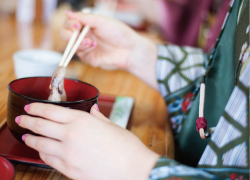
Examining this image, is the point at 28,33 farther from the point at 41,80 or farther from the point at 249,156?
the point at 249,156

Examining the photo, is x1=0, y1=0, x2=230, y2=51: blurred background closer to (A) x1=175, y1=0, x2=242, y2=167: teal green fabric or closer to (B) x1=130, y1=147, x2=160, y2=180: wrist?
(A) x1=175, y1=0, x2=242, y2=167: teal green fabric

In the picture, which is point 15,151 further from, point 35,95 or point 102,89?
point 102,89

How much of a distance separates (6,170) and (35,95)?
8.1 inches

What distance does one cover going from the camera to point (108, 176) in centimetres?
40

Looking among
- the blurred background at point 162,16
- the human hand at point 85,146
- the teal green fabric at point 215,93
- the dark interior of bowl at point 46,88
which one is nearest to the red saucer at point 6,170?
the human hand at point 85,146

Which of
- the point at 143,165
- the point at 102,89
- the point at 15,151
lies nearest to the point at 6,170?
the point at 15,151

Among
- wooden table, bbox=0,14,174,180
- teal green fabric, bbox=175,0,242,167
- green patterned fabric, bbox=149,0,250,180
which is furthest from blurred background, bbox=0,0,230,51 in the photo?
green patterned fabric, bbox=149,0,250,180

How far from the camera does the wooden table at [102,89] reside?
595 millimetres

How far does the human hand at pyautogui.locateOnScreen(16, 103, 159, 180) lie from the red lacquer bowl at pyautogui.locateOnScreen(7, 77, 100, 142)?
32 mm

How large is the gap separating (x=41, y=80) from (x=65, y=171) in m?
0.23

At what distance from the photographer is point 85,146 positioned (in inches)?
15.4

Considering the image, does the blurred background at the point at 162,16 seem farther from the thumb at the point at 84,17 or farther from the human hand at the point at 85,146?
the human hand at the point at 85,146

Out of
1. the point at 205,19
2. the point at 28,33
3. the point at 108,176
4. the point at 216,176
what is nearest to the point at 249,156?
the point at 216,176

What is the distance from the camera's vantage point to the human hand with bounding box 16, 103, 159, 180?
39 cm
